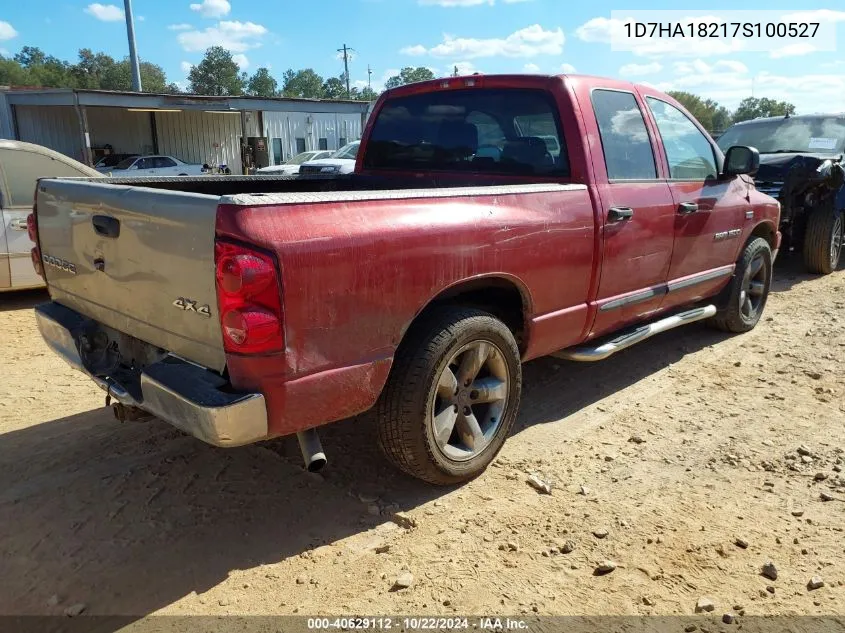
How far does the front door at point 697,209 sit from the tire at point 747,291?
29 centimetres

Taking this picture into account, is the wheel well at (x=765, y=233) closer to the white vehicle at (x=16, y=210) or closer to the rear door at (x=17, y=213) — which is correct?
the white vehicle at (x=16, y=210)

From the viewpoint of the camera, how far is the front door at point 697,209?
445 cm

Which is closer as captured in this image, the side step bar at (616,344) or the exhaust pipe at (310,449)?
the exhaust pipe at (310,449)

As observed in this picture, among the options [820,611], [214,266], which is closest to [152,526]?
[214,266]

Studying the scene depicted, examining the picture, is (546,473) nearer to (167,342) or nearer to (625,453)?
(625,453)

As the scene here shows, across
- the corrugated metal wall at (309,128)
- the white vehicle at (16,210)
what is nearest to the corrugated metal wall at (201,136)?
the corrugated metal wall at (309,128)

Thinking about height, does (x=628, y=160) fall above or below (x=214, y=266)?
above

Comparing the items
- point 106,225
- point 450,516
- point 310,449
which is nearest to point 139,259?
point 106,225

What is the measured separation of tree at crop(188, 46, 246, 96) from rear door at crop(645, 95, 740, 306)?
10313 centimetres

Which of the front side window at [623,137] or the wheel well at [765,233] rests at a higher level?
the front side window at [623,137]

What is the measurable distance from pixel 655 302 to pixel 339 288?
2593mm

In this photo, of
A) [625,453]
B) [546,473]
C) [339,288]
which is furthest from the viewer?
[625,453]

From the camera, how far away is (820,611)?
97.4 inches

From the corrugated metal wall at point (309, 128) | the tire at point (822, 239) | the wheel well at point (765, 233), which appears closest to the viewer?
the wheel well at point (765, 233)
